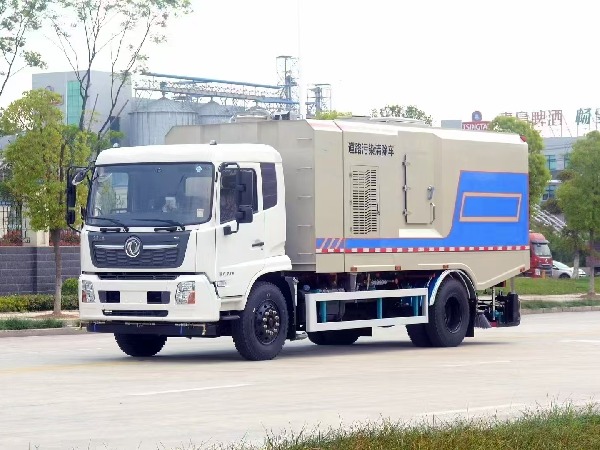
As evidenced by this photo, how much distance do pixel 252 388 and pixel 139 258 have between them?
4.31 m

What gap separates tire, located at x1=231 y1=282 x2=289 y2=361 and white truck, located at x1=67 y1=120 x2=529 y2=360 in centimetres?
2

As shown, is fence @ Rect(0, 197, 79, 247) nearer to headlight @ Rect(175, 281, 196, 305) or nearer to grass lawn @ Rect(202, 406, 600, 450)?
headlight @ Rect(175, 281, 196, 305)

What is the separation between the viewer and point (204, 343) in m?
24.5

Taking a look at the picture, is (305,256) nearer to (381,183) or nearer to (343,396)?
(381,183)

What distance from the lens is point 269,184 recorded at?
19859 mm

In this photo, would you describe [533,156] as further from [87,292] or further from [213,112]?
[87,292]

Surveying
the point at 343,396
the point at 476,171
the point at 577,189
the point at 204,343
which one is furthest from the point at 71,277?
the point at 343,396

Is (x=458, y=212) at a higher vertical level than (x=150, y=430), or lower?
higher

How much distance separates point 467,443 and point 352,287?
451 inches

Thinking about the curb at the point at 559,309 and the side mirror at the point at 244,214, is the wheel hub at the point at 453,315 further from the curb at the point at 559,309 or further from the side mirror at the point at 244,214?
the curb at the point at 559,309

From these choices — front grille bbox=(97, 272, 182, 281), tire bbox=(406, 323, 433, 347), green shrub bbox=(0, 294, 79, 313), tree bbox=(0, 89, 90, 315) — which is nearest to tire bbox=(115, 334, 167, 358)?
front grille bbox=(97, 272, 182, 281)

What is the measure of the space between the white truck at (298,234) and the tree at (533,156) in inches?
1369

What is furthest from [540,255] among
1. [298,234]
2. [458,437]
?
[458,437]

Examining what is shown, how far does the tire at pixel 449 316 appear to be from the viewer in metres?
22.5
